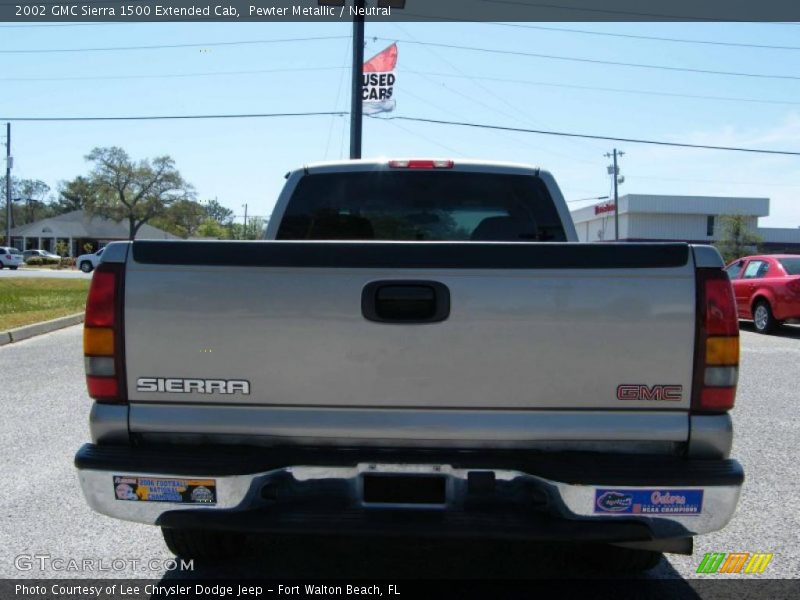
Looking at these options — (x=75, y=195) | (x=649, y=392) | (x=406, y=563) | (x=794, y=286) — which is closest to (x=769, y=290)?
(x=794, y=286)

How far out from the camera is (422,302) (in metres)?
2.55

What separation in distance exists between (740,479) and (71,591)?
9.53 ft

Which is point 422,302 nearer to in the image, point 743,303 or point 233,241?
point 233,241

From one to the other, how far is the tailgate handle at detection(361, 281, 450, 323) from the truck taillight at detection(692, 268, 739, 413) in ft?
3.07

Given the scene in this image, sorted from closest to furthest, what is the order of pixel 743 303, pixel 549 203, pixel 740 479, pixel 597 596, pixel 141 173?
pixel 740 479 < pixel 597 596 < pixel 549 203 < pixel 743 303 < pixel 141 173

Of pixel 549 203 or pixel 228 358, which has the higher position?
pixel 549 203

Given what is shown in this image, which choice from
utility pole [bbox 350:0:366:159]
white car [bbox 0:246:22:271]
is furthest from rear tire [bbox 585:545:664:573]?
white car [bbox 0:246:22:271]

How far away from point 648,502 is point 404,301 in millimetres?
1137

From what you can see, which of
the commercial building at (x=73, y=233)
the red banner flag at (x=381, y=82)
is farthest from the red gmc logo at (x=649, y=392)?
the commercial building at (x=73, y=233)

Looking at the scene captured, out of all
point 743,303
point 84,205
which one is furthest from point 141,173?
point 743,303

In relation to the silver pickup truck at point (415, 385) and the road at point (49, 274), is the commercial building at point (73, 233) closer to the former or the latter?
the road at point (49, 274)

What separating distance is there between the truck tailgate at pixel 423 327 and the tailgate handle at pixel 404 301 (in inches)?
1.1

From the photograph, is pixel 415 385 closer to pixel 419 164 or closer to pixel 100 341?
pixel 100 341

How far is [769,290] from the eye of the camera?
→ 13.6 m
